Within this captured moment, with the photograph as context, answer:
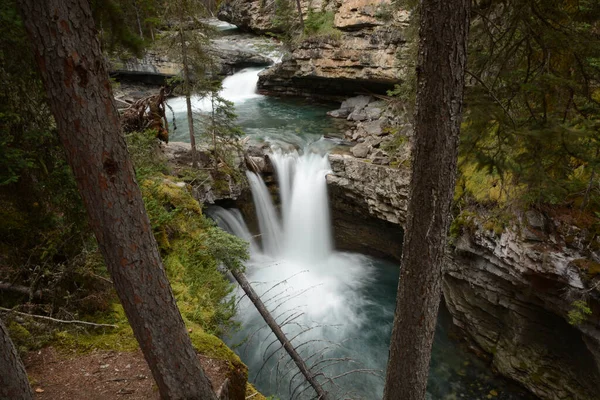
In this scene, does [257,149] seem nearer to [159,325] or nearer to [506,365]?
[506,365]

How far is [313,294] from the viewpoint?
40.1 ft

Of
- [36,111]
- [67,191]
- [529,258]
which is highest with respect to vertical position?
[36,111]

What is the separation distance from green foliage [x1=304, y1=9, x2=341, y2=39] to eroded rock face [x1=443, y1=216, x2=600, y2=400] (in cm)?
1472

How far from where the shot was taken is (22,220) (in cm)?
481

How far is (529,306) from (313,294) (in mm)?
6374

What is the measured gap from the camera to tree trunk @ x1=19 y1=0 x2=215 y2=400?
237 cm

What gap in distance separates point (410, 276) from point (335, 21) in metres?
18.4

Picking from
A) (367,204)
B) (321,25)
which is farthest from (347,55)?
(367,204)

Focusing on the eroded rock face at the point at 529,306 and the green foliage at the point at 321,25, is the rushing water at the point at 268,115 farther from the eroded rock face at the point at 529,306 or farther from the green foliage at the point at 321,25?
the eroded rock face at the point at 529,306

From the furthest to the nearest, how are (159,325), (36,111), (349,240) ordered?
(349,240) < (36,111) < (159,325)

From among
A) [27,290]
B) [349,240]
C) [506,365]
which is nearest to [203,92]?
[349,240]

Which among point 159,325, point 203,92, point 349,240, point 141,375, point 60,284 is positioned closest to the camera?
point 159,325

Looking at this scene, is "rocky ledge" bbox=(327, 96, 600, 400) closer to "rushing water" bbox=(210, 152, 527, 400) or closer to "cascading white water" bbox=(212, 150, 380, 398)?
"rushing water" bbox=(210, 152, 527, 400)

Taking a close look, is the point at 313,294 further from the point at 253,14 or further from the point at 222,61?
the point at 253,14
